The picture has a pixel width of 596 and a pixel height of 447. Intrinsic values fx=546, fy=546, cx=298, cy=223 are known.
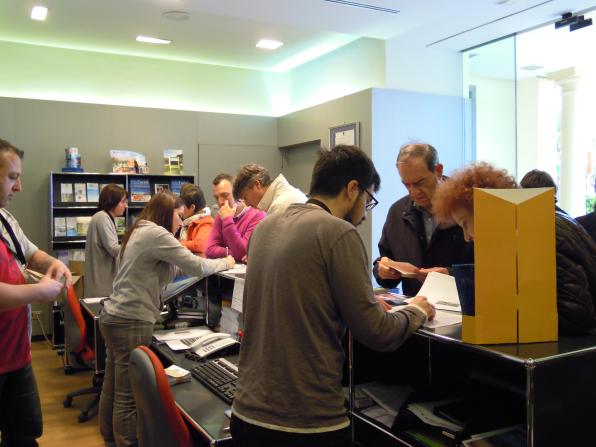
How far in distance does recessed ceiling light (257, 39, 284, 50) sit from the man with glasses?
3899 millimetres

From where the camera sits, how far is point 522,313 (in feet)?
3.92

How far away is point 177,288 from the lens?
9.52 feet

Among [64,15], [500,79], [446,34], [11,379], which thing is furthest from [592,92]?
[11,379]

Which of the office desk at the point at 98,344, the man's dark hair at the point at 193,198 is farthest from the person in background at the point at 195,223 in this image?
the office desk at the point at 98,344

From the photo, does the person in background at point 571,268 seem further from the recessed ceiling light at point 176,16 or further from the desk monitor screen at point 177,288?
the recessed ceiling light at point 176,16

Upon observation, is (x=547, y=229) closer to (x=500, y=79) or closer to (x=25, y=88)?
(x=500, y=79)

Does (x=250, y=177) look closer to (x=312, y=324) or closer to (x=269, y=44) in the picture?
(x=312, y=324)

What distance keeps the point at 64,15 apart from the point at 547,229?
5.00 meters

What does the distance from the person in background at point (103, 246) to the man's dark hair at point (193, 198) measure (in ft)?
2.20

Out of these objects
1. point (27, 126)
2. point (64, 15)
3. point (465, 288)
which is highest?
point (64, 15)

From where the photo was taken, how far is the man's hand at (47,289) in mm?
1850

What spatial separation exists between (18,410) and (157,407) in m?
0.76

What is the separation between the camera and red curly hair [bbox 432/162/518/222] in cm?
134

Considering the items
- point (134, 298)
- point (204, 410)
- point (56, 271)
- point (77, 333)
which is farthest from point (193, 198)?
point (204, 410)
